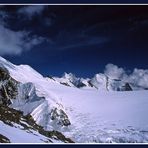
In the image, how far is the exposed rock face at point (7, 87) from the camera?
10445 mm

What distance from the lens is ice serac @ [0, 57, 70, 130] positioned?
34.2 ft

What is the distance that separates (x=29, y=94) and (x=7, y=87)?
0.95ft

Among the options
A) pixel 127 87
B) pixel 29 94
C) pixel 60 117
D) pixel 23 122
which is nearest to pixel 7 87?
pixel 29 94

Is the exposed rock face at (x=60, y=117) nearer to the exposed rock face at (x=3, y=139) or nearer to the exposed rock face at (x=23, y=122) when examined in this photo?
the exposed rock face at (x=23, y=122)

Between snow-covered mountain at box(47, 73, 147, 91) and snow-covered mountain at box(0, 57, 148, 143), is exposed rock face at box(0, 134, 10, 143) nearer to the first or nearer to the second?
snow-covered mountain at box(0, 57, 148, 143)

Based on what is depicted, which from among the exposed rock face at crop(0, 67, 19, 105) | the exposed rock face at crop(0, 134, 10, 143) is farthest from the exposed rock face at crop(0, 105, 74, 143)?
the exposed rock face at crop(0, 67, 19, 105)

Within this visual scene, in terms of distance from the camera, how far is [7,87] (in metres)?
10.6

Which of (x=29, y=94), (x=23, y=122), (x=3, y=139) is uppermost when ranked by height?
(x=29, y=94)

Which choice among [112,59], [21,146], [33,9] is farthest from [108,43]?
[21,146]

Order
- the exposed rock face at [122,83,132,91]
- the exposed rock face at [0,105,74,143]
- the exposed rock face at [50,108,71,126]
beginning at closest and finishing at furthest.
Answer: the exposed rock face at [0,105,74,143], the exposed rock face at [50,108,71,126], the exposed rock face at [122,83,132,91]

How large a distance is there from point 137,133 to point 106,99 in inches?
23.3

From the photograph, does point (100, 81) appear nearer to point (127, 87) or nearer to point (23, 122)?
point (127, 87)

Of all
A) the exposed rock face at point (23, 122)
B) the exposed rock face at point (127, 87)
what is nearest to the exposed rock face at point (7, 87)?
the exposed rock face at point (23, 122)

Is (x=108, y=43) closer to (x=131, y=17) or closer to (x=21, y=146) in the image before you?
(x=131, y=17)
